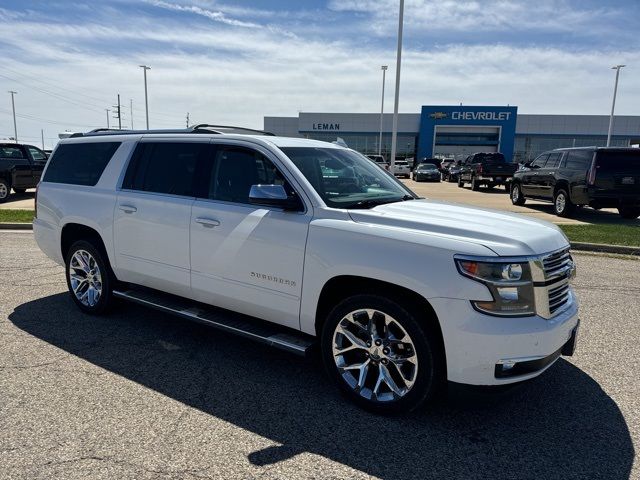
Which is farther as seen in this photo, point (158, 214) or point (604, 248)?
point (604, 248)

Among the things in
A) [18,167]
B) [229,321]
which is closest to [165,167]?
[229,321]

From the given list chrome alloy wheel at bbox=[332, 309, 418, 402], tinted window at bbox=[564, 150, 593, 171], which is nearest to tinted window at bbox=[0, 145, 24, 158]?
chrome alloy wheel at bbox=[332, 309, 418, 402]

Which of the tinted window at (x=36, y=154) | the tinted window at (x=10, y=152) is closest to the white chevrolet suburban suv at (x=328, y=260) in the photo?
the tinted window at (x=10, y=152)

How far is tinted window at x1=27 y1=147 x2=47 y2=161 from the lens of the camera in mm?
17619

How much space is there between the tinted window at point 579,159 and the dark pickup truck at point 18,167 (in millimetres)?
16711

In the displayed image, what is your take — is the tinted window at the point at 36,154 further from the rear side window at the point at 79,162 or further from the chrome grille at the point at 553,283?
the chrome grille at the point at 553,283

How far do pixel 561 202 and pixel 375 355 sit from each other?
1323 cm

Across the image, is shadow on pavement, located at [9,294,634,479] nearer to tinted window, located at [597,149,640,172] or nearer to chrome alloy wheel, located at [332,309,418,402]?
chrome alloy wheel, located at [332,309,418,402]

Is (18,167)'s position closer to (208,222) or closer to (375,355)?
(208,222)

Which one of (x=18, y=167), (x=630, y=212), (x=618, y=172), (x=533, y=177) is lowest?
Result: (x=630, y=212)

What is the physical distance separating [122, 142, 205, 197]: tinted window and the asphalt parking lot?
56.6 inches

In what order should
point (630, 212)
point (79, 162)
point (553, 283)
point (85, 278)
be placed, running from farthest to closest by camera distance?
point (630, 212)
point (79, 162)
point (85, 278)
point (553, 283)

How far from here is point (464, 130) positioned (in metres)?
57.7

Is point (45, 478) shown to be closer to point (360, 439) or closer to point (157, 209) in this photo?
point (360, 439)
